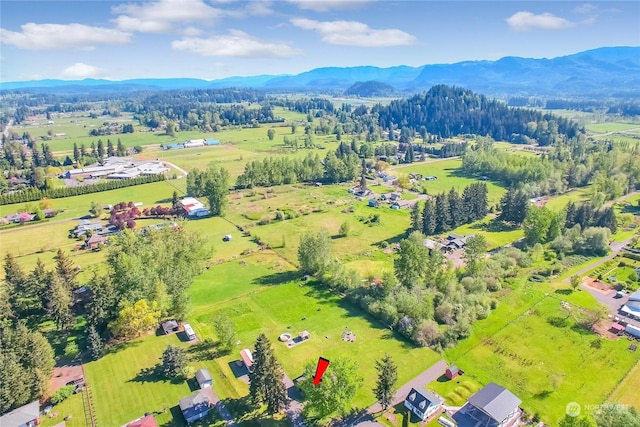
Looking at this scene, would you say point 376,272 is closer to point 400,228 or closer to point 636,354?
point 400,228

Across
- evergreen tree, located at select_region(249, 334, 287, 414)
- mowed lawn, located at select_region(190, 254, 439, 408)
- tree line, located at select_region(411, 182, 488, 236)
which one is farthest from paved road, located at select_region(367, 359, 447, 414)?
tree line, located at select_region(411, 182, 488, 236)

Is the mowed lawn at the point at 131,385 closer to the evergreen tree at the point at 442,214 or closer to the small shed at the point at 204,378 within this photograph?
the small shed at the point at 204,378

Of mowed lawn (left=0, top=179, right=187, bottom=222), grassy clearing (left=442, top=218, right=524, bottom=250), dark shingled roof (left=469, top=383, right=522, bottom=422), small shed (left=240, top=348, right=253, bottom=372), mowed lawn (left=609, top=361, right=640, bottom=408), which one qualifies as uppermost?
mowed lawn (left=0, top=179, right=187, bottom=222)

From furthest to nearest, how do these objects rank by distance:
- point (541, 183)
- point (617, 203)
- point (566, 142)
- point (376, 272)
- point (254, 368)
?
point (566, 142)
point (541, 183)
point (617, 203)
point (376, 272)
point (254, 368)

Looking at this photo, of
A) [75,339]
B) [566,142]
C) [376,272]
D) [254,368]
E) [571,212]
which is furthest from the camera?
[566,142]

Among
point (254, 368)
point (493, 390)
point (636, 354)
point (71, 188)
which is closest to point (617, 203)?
point (636, 354)

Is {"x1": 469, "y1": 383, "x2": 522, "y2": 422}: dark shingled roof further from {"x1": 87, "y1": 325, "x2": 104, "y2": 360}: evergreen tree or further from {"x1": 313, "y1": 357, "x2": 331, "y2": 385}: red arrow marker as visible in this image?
{"x1": 87, "y1": 325, "x2": 104, "y2": 360}: evergreen tree

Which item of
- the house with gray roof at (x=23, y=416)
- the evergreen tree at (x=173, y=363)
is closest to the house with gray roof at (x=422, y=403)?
the evergreen tree at (x=173, y=363)
